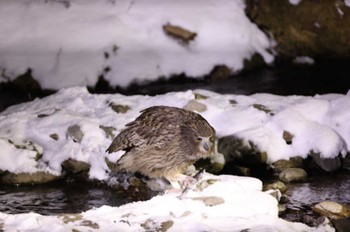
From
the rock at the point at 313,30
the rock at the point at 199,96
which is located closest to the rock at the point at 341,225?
the rock at the point at 199,96

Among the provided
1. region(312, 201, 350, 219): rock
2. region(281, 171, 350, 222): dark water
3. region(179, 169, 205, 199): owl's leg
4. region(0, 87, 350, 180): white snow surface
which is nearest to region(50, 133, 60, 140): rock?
region(0, 87, 350, 180): white snow surface

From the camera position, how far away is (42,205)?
6676 mm

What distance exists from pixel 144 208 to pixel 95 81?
607 centimetres

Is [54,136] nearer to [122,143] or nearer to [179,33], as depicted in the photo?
[122,143]

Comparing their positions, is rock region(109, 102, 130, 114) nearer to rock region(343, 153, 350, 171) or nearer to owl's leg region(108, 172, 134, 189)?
owl's leg region(108, 172, 134, 189)

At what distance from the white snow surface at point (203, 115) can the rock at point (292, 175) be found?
284 mm

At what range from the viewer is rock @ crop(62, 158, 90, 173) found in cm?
741

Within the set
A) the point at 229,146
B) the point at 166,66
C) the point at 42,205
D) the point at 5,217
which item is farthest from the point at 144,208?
the point at 166,66

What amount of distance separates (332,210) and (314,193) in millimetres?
788

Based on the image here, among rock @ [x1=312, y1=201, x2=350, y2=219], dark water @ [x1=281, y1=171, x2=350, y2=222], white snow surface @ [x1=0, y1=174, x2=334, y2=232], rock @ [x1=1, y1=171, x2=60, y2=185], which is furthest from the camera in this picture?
rock @ [x1=1, y1=171, x2=60, y2=185]

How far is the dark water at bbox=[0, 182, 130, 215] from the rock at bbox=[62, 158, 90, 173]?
0.19 meters

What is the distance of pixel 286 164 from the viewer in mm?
7551

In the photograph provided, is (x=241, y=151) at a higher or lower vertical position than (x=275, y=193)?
lower

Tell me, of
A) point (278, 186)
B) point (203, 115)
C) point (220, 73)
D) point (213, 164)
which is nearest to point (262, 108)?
point (203, 115)
